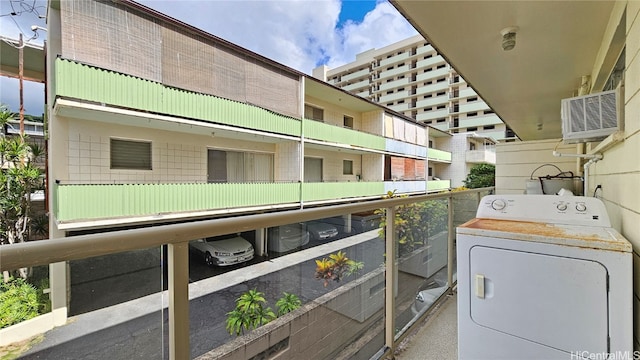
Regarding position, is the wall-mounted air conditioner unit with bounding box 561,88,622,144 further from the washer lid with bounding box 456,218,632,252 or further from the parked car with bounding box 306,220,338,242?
the parked car with bounding box 306,220,338,242

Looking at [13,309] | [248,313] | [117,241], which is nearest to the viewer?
[117,241]

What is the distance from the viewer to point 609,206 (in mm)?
1694

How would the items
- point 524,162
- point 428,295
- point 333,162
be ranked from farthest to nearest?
point 333,162, point 524,162, point 428,295

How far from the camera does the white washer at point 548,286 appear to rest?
3.59 feet

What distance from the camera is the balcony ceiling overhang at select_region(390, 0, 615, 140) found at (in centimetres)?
182

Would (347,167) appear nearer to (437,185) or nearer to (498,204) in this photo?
(437,185)

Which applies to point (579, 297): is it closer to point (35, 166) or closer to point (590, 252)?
point (590, 252)

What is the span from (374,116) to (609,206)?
10.9m

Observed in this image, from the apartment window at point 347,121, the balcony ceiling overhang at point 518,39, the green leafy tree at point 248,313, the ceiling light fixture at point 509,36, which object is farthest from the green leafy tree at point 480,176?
the green leafy tree at point 248,313

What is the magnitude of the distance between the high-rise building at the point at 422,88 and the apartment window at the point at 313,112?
1945 centimetres

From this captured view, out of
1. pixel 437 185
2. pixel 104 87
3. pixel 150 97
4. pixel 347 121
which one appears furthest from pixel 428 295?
pixel 437 185

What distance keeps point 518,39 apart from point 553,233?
1.79 metres

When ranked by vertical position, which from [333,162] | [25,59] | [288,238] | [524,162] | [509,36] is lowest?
[288,238]

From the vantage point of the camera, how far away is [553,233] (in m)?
1.27
